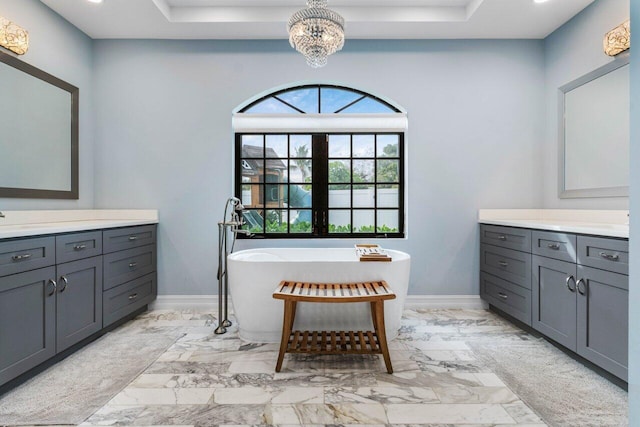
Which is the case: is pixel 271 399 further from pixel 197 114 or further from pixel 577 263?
pixel 197 114

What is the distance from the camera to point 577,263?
2174 millimetres

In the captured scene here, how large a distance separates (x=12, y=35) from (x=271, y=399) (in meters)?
3.10

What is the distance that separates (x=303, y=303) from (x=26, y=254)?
1.70m

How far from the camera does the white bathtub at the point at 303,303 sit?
Result: 2.47 metres

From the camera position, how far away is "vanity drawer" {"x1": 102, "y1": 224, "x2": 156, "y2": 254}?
2654 millimetres

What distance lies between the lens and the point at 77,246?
2.34 metres

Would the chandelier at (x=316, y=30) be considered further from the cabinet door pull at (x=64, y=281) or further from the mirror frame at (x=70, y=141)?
the cabinet door pull at (x=64, y=281)

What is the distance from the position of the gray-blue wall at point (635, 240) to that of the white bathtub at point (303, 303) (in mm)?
1872

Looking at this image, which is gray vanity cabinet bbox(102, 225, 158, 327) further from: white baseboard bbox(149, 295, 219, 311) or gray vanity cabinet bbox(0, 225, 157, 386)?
white baseboard bbox(149, 295, 219, 311)

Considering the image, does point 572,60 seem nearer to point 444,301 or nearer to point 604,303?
point 604,303

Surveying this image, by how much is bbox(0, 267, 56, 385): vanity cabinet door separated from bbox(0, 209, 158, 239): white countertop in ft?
0.81

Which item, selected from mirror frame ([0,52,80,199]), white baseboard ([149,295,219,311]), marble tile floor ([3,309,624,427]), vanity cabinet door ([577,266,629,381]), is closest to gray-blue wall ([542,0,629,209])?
vanity cabinet door ([577,266,629,381])

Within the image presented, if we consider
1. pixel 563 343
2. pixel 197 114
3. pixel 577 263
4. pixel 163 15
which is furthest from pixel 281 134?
pixel 563 343

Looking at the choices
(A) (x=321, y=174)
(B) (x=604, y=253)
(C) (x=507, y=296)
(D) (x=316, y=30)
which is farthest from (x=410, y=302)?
(D) (x=316, y=30)
